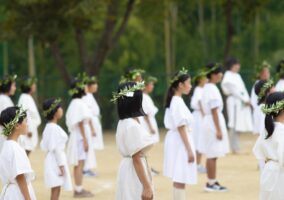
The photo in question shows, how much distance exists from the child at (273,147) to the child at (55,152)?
10.9 ft

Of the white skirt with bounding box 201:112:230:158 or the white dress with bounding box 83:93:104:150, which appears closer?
the white skirt with bounding box 201:112:230:158

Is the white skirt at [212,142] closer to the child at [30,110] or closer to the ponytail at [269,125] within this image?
the child at [30,110]

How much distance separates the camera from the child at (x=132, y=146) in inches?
287

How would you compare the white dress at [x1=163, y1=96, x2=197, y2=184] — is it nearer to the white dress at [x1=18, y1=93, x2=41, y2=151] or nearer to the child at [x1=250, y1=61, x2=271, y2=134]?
the child at [x1=250, y1=61, x2=271, y2=134]

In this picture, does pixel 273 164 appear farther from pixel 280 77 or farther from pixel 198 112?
pixel 198 112

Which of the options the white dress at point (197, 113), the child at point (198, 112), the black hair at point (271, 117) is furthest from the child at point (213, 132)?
the black hair at point (271, 117)

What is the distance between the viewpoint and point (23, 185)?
765 centimetres

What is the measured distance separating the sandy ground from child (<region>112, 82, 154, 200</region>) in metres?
4.04

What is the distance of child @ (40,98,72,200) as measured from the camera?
10.3 m

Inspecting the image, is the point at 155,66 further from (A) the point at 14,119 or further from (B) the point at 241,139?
(A) the point at 14,119

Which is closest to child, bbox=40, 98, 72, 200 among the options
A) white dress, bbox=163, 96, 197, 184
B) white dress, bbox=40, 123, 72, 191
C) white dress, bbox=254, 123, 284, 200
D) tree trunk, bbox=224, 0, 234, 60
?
white dress, bbox=40, 123, 72, 191

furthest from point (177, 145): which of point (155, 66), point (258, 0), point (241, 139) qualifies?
point (155, 66)

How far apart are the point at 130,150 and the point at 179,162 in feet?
9.77

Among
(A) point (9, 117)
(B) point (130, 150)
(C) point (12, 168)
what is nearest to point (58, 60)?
(A) point (9, 117)
